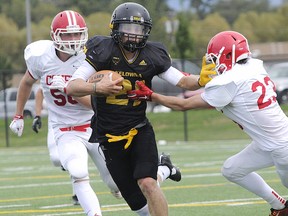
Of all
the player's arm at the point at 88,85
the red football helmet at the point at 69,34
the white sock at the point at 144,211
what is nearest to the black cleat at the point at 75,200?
the red football helmet at the point at 69,34

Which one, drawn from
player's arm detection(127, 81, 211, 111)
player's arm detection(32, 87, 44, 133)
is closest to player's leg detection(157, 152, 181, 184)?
player's arm detection(127, 81, 211, 111)

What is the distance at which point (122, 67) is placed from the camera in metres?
6.64

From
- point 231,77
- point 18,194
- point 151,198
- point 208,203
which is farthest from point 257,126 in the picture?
point 18,194

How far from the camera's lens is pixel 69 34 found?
7727mm

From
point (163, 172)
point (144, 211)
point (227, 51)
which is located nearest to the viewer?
point (227, 51)

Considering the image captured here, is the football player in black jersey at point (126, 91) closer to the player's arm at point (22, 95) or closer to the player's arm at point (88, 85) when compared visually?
the player's arm at point (88, 85)

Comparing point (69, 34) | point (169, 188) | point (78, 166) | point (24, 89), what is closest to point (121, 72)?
point (78, 166)

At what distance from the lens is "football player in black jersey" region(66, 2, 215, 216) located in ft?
21.7

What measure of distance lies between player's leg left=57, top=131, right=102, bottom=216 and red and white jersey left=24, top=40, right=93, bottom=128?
171 mm

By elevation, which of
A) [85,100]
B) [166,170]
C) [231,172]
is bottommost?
[166,170]

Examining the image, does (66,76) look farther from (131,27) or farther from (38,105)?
(38,105)

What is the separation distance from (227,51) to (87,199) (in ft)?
5.56

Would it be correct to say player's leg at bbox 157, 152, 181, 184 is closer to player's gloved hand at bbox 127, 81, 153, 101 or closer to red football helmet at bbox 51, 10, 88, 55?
player's gloved hand at bbox 127, 81, 153, 101

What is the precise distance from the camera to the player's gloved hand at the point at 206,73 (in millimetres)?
6727
